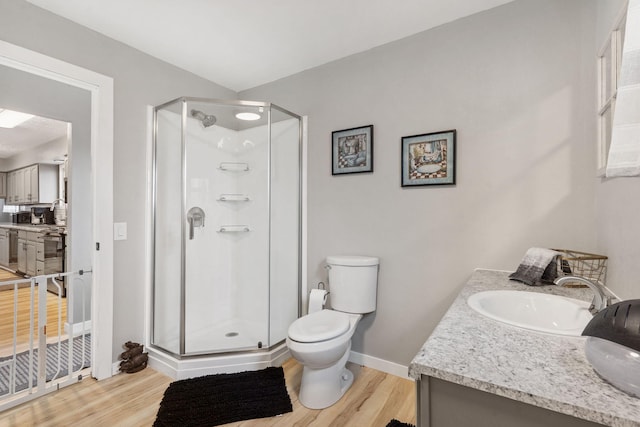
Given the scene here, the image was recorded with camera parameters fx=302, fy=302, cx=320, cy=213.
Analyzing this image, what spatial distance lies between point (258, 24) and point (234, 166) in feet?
4.10

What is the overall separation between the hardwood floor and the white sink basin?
926 millimetres

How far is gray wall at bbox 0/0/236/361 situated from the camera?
2.07 m

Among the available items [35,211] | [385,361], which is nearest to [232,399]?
[385,361]

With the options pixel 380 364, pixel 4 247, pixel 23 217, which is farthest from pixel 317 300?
pixel 23 217

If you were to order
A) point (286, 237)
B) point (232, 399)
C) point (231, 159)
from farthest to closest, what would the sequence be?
point (231, 159) → point (286, 237) → point (232, 399)

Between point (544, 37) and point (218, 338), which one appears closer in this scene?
point (544, 37)

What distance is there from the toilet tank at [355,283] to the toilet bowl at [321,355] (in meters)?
0.20

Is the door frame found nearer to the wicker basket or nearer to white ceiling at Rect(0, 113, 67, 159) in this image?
white ceiling at Rect(0, 113, 67, 159)

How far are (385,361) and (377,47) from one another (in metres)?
2.37

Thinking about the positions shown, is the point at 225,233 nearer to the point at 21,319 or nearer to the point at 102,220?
the point at 102,220

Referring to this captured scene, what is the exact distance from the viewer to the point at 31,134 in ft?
13.3

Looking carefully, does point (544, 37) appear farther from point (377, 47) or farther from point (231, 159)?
point (231, 159)

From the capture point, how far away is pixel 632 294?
3.39 feet

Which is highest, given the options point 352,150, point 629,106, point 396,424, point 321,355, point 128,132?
point 128,132
